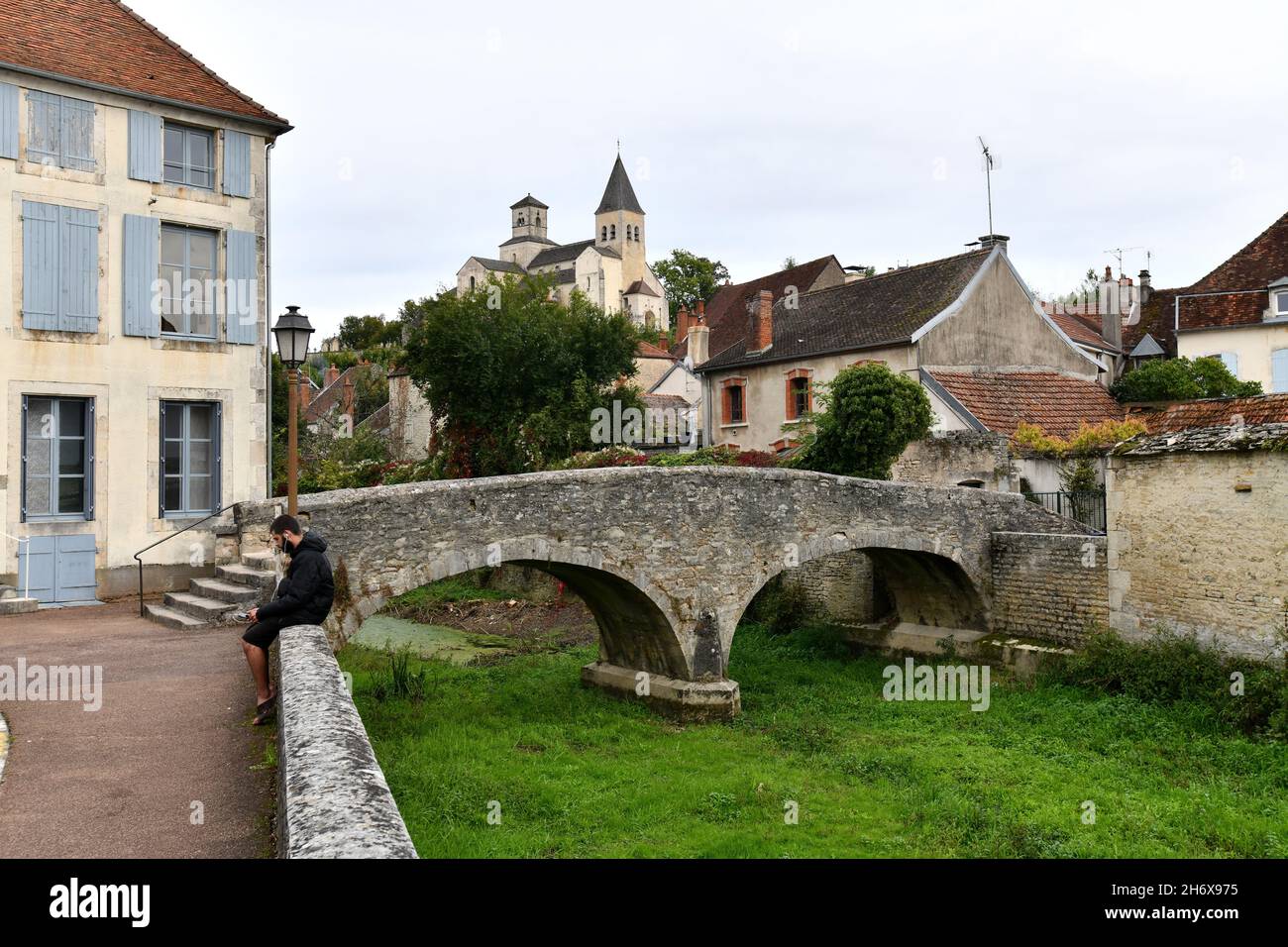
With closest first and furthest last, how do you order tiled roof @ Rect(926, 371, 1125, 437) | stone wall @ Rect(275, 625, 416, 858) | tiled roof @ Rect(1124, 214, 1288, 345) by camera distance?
stone wall @ Rect(275, 625, 416, 858), tiled roof @ Rect(926, 371, 1125, 437), tiled roof @ Rect(1124, 214, 1288, 345)

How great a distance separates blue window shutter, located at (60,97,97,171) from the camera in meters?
12.0

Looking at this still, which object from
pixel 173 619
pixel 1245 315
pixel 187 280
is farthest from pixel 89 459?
pixel 1245 315

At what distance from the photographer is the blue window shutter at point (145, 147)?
12.4 meters

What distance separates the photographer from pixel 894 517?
1469cm

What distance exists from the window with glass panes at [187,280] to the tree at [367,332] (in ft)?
133

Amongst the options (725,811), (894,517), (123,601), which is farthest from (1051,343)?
(123,601)

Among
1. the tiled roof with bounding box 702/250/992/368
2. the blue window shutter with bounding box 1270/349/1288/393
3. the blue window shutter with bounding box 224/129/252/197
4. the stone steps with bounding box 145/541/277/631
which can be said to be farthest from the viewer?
the blue window shutter with bounding box 1270/349/1288/393

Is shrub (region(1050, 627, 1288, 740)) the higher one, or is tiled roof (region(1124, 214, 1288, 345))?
tiled roof (region(1124, 214, 1288, 345))

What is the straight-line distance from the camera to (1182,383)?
882 inches

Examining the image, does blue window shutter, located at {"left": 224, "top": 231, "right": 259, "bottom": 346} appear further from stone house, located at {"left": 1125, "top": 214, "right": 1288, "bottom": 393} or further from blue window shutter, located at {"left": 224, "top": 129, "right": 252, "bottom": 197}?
stone house, located at {"left": 1125, "top": 214, "right": 1288, "bottom": 393}

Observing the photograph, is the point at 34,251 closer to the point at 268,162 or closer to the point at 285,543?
the point at 268,162

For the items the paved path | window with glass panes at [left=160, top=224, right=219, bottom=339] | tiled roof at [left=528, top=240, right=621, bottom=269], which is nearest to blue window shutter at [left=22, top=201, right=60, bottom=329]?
window with glass panes at [left=160, top=224, right=219, bottom=339]

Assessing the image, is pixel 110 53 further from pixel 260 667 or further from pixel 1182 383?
pixel 1182 383

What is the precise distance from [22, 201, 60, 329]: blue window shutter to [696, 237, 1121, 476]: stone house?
1385cm
